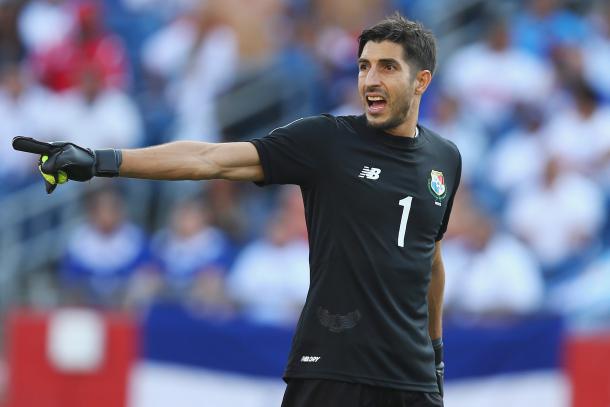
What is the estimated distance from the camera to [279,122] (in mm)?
12156

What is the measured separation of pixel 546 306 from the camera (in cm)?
988

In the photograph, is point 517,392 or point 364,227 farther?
point 517,392

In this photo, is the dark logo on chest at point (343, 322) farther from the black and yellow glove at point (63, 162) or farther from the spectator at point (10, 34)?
the spectator at point (10, 34)

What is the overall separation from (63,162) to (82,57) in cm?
813

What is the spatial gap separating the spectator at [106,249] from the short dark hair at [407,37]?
5.52 m

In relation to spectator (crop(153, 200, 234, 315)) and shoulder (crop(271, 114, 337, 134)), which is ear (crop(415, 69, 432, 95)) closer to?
shoulder (crop(271, 114, 337, 134))

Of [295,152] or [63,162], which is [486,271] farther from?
[63,162]

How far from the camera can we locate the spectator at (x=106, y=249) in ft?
34.2

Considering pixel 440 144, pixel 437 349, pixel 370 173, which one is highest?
pixel 440 144

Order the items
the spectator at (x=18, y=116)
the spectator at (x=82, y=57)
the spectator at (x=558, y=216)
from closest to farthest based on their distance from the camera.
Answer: the spectator at (x=558, y=216) → the spectator at (x=18, y=116) → the spectator at (x=82, y=57)

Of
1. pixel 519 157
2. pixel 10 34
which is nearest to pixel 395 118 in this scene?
pixel 519 157

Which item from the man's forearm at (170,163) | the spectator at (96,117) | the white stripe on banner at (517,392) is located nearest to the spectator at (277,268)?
the white stripe on banner at (517,392)

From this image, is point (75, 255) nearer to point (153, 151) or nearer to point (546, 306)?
point (546, 306)

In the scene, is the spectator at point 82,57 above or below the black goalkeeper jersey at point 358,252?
above
